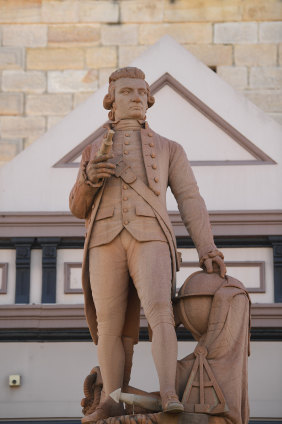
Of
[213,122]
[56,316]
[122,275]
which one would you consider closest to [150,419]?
[122,275]

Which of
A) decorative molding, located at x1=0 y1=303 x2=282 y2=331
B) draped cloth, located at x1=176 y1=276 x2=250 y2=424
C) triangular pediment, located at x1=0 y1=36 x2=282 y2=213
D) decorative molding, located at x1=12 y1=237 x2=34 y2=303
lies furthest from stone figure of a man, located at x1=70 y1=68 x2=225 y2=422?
triangular pediment, located at x1=0 y1=36 x2=282 y2=213

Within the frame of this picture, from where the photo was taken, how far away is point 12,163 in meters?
12.0

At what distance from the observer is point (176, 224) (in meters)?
11.5

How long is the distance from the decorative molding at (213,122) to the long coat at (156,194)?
11.6 ft

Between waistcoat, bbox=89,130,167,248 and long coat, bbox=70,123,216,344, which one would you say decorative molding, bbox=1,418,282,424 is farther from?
waistcoat, bbox=89,130,167,248

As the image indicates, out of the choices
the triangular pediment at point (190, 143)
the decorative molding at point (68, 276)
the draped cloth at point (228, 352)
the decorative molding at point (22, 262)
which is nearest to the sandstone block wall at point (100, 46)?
the triangular pediment at point (190, 143)

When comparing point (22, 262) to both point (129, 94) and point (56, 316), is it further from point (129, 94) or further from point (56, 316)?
point (129, 94)

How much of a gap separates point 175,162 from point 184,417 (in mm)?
1505

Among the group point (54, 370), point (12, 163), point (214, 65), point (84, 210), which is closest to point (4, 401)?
point (54, 370)

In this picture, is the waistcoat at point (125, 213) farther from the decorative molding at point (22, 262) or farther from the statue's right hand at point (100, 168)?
the decorative molding at point (22, 262)

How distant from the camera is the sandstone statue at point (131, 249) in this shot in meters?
7.76

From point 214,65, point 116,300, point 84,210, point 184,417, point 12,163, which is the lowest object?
point 184,417

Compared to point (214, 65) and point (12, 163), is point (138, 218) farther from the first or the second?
point (214, 65)

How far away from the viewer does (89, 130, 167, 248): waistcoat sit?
26.1 feet
